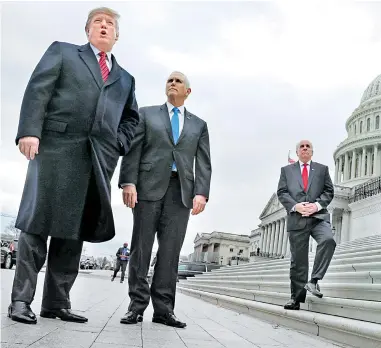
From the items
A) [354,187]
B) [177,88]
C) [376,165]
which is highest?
[376,165]

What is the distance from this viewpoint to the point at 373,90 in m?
81.8

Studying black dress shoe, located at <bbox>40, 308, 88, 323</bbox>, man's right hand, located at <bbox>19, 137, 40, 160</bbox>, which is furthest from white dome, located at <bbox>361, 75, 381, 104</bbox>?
man's right hand, located at <bbox>19, 137, 40, 160</bbox>

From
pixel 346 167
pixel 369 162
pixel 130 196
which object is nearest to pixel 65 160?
pixel 130 196

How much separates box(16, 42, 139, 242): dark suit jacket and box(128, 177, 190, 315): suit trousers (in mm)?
868

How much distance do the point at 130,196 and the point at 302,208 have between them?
2.62 meters

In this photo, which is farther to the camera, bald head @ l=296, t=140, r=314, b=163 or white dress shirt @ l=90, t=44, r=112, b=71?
bald head @ l=296, t=140, r=314, b=163

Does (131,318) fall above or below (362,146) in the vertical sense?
below

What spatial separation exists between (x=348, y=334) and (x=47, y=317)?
2.89 meters

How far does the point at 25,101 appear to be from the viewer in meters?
3.72

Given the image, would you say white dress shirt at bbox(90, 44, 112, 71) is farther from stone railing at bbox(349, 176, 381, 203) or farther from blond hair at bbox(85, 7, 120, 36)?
stone railing at bbox(349, 176, 381, 203)

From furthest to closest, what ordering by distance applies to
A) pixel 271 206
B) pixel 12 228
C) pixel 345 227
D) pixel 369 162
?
1. pixel 271 206
2. pixel 369 162
3. pixel 345 227
4. pixel 12 228

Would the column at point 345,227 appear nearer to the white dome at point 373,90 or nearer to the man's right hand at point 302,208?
the white dome at point 373,90

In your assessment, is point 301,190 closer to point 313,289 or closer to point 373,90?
point 313,289

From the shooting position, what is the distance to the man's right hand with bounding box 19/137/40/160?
3576 mm
